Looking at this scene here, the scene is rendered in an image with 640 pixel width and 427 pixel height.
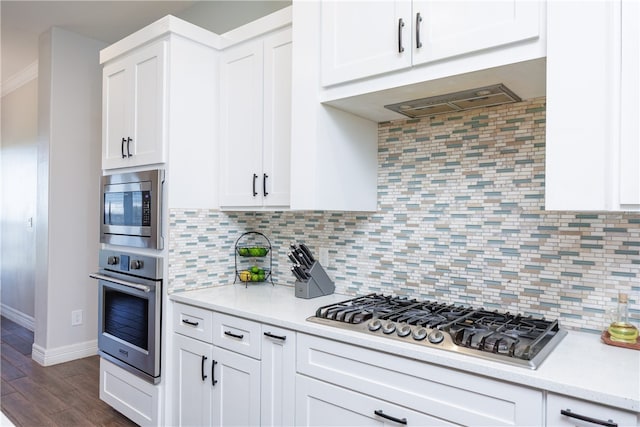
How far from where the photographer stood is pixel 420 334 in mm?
1418

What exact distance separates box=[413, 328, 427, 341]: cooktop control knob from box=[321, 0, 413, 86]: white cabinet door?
3.16 feet

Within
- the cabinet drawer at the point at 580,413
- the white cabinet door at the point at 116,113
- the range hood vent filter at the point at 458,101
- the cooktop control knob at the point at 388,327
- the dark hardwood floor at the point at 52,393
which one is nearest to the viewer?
the cabinet drawer at the point at 580,413

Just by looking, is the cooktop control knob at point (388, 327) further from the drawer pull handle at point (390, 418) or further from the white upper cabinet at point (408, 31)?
the white upper cabinet at point (408, 31)

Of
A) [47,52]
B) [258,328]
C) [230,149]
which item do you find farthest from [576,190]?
[47,52]

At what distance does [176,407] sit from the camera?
2232 millimetres

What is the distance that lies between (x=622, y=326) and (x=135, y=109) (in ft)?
8.36

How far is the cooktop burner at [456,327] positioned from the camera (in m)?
1.26

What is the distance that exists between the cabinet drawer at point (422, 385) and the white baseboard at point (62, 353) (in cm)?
295

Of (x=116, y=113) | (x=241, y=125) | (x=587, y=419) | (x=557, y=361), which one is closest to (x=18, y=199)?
(x=116, y=113)

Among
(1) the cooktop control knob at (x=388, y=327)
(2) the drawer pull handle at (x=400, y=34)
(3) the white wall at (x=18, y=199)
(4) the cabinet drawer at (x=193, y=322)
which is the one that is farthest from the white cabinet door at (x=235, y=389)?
(3) the white wall at (x=18, y=199)

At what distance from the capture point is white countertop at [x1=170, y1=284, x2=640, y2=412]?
1.06 metres

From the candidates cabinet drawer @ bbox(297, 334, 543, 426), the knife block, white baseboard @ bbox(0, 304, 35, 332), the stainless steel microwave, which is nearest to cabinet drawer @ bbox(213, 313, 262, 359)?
cabinet drawer @ bbox(297, 334, 543, 426)

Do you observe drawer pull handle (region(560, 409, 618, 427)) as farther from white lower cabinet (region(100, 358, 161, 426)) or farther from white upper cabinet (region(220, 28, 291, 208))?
white lower cabinet (region(100, 358, 161, 426))

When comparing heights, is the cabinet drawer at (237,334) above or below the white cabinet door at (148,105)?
below
